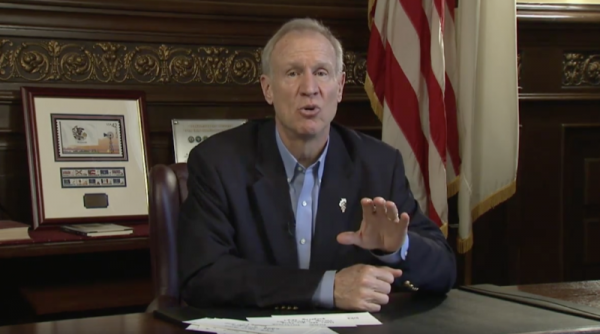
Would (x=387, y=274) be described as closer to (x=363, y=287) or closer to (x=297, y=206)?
(x=363, y=287)

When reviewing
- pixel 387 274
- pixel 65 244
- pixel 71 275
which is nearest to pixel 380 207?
pixel 387 274

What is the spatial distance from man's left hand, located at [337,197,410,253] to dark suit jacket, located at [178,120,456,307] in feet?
0.37

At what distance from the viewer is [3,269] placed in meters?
3.03

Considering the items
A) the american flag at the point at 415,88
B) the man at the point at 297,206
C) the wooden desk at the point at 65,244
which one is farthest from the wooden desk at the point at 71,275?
the american flag at the point at 415,88

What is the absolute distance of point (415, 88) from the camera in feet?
11.3

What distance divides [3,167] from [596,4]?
116 inches

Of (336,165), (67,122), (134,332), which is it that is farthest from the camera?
(67,122)

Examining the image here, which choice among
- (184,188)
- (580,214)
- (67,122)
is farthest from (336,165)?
(580,214)

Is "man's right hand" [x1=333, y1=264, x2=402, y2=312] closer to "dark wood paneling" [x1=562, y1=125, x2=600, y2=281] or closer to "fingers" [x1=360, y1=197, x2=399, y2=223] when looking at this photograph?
"fingers" [x1=360, y1=197, x2=399, y2=223]

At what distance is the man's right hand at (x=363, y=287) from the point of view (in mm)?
1584

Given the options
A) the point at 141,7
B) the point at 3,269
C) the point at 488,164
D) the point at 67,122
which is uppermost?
the point at 141,7

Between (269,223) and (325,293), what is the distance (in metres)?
0.35

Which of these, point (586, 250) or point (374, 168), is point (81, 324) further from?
point (586, 250)

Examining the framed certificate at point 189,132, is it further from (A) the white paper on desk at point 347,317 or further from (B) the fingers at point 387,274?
(A) the white paper on desk at point 347,317
